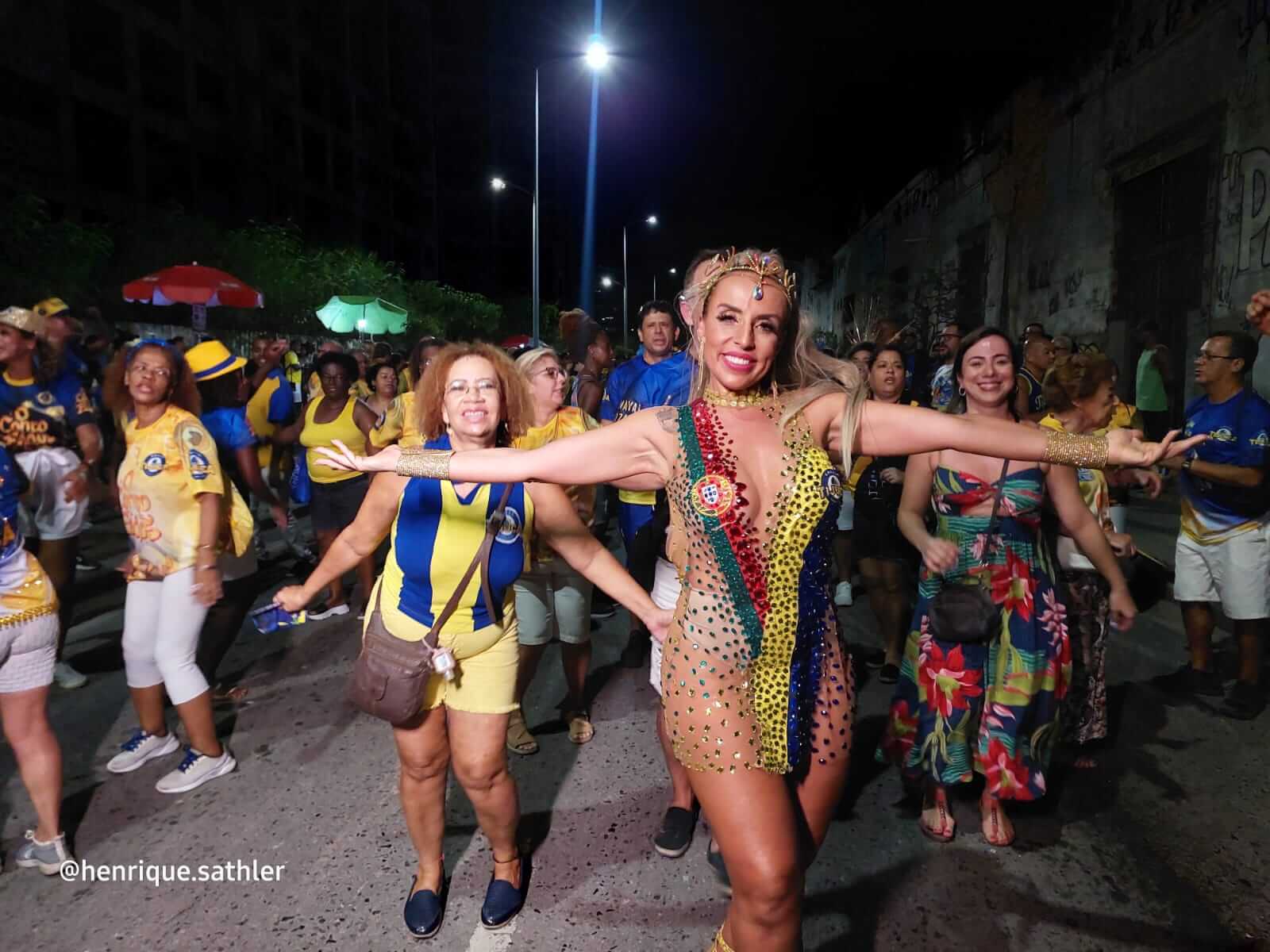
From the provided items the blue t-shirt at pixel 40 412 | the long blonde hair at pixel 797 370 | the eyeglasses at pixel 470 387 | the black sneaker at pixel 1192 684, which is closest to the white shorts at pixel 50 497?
the blue t-shirt at pixel 40 412

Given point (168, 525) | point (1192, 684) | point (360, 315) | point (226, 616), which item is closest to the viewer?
point (168, 525)

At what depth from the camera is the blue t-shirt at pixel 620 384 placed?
16.9 feet

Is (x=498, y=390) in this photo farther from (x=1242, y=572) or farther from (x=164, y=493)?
(x=1242, y=572)

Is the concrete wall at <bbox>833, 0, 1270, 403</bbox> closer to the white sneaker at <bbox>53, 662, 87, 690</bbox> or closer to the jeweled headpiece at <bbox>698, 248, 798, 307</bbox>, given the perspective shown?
the jeweled headpiece at <bbox>698, 248, 798, 307</bbox>

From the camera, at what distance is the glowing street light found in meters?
17.6

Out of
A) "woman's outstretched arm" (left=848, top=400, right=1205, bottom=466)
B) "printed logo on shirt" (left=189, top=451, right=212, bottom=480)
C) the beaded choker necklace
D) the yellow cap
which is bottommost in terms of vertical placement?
"printed logo on shirt" (left=189, top=451, right=212, bottom=480)

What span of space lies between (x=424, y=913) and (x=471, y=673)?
0.91 metres

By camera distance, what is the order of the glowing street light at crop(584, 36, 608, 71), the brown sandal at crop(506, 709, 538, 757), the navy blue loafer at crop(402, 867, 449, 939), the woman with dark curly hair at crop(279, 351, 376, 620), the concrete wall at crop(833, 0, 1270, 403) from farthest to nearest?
the glowing street light at crop(584, 36, 608, 71) → the concrete wall at crop(833, 0, 1270, 403) → the woman with dark curly hair at crop(279, 351, 376, 620) → the brown sandal at crop(506, 709, 538, 757) → the navy blue loafer at crop(402, 867, 449, 939)

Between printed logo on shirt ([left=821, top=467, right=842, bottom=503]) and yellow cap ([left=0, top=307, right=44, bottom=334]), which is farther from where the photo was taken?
yellow cap ([left=0, top=307, right=44, bottom=334])

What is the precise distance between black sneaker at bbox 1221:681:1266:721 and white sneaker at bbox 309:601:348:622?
6.03 meters

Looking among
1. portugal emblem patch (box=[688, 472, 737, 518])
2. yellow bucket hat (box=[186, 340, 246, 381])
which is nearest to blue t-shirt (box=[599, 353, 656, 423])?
yellow bucket hat (box=[186, 340, 246, 381])

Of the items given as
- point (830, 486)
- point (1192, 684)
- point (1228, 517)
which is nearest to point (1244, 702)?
point (1192, 684)

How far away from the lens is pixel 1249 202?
945 cm

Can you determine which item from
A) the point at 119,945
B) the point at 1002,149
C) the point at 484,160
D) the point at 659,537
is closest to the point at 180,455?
the point at 119,945
